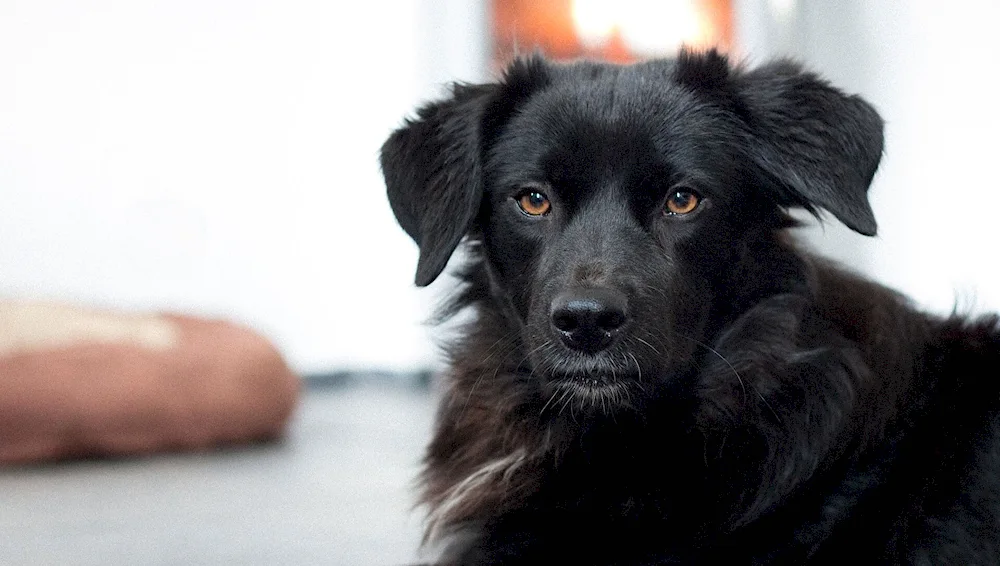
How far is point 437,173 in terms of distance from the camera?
2.05m

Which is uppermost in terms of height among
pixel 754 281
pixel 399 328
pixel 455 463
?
pixel 754 281

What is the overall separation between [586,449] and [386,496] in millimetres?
1398

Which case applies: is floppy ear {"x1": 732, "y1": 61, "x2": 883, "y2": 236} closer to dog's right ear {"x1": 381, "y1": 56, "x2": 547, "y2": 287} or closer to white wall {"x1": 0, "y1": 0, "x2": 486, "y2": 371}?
dog's right ear {"x1": 381, "y1": 56, "x2": 547, "y2": 287}

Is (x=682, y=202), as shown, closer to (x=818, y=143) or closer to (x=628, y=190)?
(x=628, y=190)

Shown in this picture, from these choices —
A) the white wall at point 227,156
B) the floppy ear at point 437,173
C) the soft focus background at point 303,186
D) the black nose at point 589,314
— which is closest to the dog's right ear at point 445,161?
the floppy ear at point 437,173

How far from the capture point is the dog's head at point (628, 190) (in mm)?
1831

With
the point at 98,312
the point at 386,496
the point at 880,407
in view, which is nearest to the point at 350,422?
the point at 98,312

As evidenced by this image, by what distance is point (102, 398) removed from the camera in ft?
12.3

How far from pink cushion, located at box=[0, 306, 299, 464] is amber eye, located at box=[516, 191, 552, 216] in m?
2.32

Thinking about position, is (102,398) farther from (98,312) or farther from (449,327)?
(449,327)

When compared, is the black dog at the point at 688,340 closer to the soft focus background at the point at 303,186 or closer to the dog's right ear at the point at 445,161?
the dog's right ear at the point at 445,161

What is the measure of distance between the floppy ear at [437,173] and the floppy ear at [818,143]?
1.72 ft

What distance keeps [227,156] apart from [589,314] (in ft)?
13.1

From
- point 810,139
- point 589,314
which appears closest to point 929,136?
point 810,139
